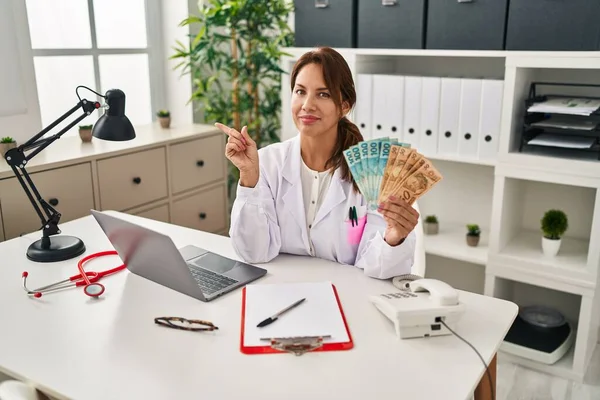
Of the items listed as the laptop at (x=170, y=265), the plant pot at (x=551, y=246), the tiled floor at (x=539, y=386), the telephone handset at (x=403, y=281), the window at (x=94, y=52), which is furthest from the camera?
the window at (x=94, y=52)

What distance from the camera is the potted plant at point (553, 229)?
2.48 metres

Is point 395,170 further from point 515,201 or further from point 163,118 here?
point 163,118

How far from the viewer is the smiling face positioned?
67.7 inches

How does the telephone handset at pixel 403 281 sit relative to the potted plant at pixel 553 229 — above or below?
above

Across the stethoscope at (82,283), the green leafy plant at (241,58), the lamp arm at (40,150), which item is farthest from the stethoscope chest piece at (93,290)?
the green leafy plant at (241,58)

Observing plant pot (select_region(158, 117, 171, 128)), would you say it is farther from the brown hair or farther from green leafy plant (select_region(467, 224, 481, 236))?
green leafy plant (select_region(467, 224, 481, 236))

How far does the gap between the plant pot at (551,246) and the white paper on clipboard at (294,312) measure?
143cm

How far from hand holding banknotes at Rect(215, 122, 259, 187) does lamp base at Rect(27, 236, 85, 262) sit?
0.56 metres

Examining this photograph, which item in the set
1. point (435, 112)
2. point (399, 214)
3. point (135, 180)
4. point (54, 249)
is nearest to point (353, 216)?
point (399, 214)

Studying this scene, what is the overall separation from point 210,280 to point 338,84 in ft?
2.28

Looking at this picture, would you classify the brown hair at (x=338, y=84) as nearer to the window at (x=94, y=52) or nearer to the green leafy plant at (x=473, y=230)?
the green leafy plant at (x=473, y=230)

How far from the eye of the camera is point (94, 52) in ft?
10.2

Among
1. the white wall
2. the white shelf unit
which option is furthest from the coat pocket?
the white wall

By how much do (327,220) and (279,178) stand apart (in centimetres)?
21
